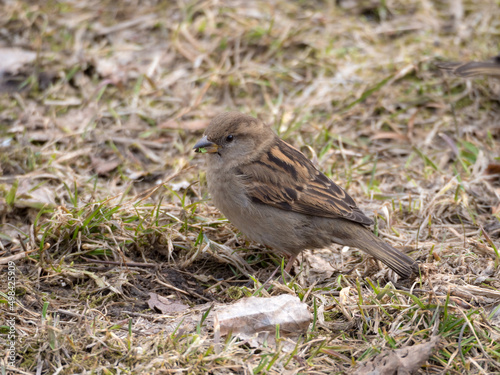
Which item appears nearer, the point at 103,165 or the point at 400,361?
the point at 400,361

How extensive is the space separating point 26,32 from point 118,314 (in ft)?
16.4

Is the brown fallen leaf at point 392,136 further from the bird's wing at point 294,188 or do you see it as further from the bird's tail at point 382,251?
the bird's tail at point 382,251

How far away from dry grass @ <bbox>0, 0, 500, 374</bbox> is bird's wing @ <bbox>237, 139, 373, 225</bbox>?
1.46 ft

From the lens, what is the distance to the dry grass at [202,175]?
3438 millimetres

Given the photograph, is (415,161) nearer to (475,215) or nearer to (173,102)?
(475,215)

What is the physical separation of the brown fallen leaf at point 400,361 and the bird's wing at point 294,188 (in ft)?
4.01

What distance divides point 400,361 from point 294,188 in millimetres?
1661

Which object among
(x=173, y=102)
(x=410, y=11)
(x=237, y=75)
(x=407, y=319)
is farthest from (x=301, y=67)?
(x=407, y=319)

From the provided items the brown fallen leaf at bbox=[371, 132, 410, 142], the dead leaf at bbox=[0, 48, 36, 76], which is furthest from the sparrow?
the dead leaf at bbox=[0, 48, 36, 76]

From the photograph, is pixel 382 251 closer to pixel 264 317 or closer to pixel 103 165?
pixel 264 317

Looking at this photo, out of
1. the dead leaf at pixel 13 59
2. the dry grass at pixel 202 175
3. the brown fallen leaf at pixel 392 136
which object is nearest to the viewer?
the dry grass at pixel 202 175

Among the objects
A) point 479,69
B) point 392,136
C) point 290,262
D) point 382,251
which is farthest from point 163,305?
point 479,69

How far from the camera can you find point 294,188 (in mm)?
4500

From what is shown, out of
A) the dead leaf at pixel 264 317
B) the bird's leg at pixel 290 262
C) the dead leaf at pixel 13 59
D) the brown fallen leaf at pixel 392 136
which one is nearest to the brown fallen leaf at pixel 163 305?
the dead leaf at pixel 264 317
